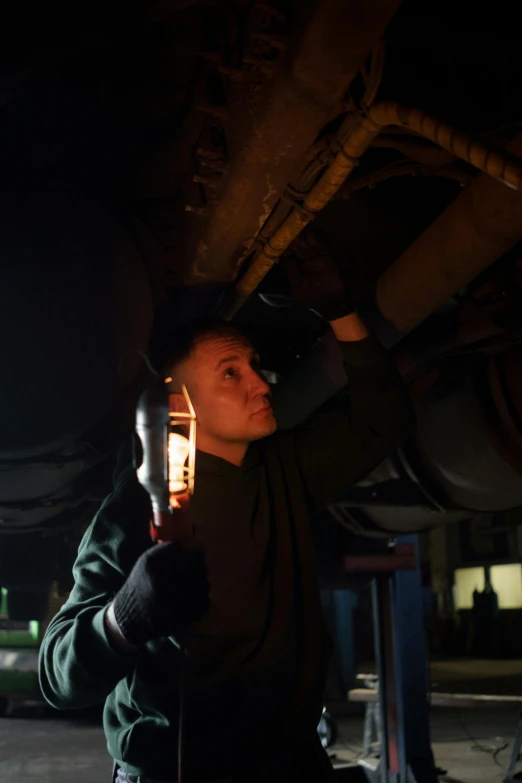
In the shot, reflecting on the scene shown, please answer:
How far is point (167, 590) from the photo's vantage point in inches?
37.1

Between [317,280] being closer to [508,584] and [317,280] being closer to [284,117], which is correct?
[284,117]

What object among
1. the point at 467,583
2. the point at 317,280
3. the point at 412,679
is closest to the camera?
the point at 317,280

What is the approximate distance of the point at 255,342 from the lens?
235cm

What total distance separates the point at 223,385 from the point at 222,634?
0.45 m

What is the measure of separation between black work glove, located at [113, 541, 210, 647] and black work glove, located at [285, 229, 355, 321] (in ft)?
2.12

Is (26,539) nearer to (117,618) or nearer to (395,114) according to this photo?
(117,618)

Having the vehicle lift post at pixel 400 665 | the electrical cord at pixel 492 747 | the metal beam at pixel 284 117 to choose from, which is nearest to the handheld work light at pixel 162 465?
the metal beam at pixel 284 117

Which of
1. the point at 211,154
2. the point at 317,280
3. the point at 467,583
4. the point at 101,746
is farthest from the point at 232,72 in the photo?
the point at 467,583

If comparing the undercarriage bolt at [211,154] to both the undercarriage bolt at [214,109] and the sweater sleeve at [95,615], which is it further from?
the sweater sleeve at [95,615]

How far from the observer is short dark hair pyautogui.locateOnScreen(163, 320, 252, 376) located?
1.42m

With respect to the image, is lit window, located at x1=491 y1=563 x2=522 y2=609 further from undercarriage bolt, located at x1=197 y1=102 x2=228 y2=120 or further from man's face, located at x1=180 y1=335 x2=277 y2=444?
undercarriage bolt, located at x1=197 y1=102 x2=228 y2=120

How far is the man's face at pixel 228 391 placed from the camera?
4.34ft

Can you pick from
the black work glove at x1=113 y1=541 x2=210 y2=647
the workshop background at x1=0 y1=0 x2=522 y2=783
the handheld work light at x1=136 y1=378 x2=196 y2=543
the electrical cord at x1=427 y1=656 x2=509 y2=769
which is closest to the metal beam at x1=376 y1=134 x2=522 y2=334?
the workshop background at x1=0 y1=0 x2=522 y2=783

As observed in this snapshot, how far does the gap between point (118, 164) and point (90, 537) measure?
0.87 m
